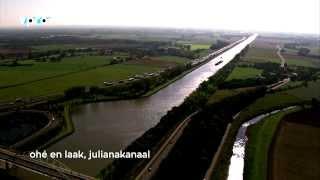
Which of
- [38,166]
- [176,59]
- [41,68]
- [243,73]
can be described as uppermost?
[38,166]

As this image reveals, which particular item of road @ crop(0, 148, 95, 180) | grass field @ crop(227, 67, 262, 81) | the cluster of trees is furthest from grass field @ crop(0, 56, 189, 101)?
road @ crop(0, 148, 95, 180)

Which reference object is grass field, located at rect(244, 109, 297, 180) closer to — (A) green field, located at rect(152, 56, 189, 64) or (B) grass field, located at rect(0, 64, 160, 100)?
(B) grass field, located at rect(0, 64, 160, 100)

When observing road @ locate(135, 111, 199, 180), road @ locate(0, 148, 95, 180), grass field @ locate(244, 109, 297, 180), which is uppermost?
road @ locate(0, 148, 95, 180)

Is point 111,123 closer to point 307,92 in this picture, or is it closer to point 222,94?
point 222,94

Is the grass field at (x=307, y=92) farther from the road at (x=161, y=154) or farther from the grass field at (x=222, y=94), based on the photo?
the road at (x=161, y=154)

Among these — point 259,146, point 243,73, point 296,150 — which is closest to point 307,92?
point 243,73

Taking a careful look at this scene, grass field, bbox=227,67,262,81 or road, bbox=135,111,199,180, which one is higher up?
road, bbox=135,111,199,180
